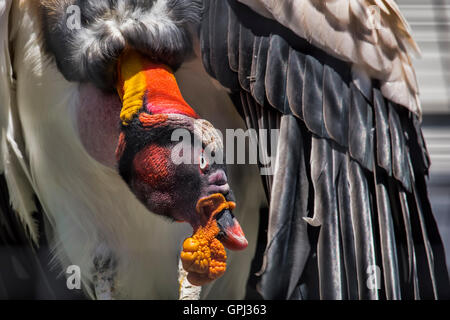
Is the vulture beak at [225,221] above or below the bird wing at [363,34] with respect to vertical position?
below

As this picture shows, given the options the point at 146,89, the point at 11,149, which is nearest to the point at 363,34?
the point at 146,89

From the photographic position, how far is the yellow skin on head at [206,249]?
1.83 metres

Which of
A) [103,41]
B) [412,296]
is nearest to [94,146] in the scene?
[103,41]

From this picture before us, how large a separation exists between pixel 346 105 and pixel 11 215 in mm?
1155

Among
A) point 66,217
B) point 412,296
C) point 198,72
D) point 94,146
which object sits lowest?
point 412,296

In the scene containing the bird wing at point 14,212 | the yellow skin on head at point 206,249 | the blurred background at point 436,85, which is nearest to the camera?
the yellow skin on head at point 206,249

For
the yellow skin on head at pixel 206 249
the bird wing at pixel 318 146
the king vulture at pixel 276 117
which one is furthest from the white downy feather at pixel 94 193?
the yellow skin on head at pixel 206 249

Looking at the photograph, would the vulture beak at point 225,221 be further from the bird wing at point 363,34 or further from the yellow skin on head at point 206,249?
the bird wing at point 363,34

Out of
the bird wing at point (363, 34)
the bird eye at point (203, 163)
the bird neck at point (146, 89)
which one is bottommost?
the bird eye at point (203, 163)

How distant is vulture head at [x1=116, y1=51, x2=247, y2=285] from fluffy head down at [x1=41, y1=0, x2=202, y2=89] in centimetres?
11

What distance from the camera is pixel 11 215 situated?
95.2 inches

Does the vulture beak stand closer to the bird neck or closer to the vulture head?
the vulture head

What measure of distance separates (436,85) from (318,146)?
0.37 m

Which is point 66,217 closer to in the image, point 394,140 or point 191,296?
point 191,296
